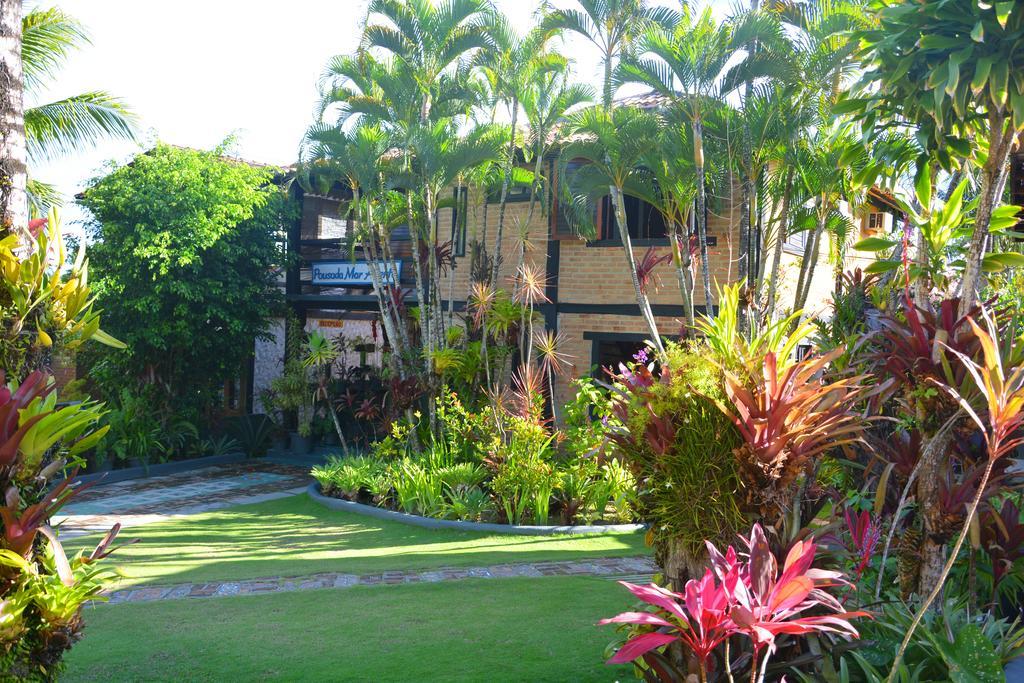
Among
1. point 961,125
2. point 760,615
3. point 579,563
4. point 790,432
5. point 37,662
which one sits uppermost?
point 961,125

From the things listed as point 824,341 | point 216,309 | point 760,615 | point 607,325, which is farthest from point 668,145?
point 216,309

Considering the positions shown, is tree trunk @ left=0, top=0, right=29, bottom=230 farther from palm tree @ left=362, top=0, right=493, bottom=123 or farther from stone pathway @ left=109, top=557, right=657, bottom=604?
palm tree @ left=362, top=0, right=493, bottom=123

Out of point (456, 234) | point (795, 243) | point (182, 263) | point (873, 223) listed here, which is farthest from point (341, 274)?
point (873, 223)

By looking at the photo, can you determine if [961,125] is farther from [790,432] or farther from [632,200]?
[632,200]

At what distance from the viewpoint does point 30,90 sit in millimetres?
13789

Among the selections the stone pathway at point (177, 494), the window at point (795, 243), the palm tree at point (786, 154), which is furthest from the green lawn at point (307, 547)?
the window at point (795, 243)

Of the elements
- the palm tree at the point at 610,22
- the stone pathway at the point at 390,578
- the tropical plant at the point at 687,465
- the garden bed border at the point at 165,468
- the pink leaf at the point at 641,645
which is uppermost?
the palm tree at the point at 610,22

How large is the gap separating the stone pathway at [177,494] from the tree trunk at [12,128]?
6.59m

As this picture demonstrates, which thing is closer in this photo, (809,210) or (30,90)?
(809,210)

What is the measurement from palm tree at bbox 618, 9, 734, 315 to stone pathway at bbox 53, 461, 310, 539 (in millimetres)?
7955

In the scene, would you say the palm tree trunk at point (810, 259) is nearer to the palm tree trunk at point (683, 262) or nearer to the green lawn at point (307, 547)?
the palm tree trunk at point (683, 262)

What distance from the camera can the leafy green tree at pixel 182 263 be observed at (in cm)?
1576

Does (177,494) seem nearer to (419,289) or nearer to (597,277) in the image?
(419,289)

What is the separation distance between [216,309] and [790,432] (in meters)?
14.0
